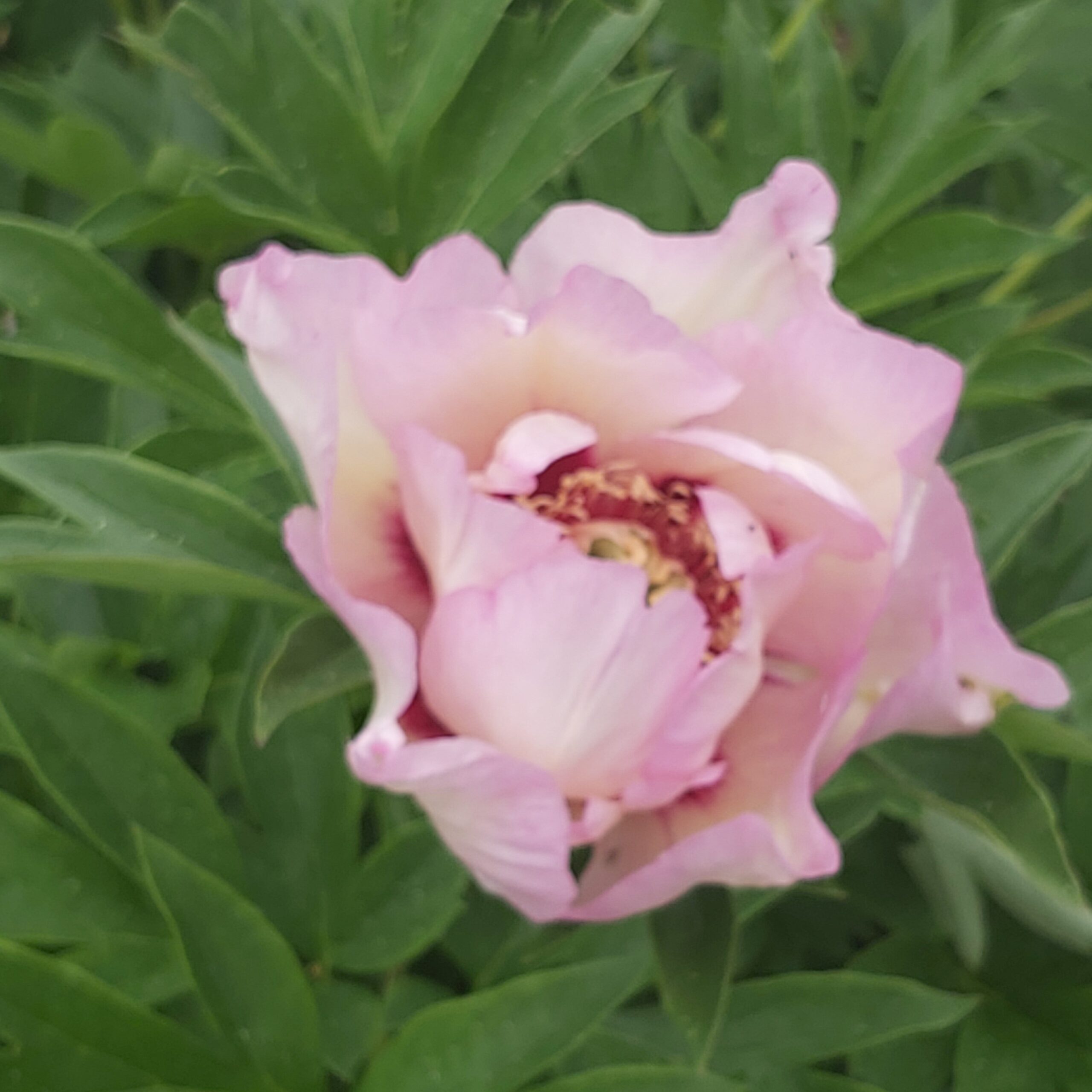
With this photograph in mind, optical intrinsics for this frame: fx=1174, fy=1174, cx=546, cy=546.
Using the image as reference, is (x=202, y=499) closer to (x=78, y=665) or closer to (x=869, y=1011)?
(x=78, y=665)

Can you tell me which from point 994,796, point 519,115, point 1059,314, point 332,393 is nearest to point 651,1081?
point 994,796

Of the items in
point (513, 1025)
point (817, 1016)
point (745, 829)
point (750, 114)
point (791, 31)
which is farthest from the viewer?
point (791, 31)

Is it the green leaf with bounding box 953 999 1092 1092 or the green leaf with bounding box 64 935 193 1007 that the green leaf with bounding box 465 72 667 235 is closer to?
the green leaf with bounding box 64 935 193 1007

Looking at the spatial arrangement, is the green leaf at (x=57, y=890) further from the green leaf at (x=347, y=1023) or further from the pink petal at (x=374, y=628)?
the pink petal at (x=374, y=628)

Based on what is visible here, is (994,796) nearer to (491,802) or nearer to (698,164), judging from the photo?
(491,802)

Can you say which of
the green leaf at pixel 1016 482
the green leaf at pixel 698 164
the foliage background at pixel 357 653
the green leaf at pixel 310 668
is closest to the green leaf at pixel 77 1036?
the foliage background at pixel 357 653

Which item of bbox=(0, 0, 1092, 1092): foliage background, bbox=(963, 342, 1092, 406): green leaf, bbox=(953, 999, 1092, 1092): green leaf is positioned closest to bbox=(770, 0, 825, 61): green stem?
bbox=(0, 0, 1092, 1092): foliage background
